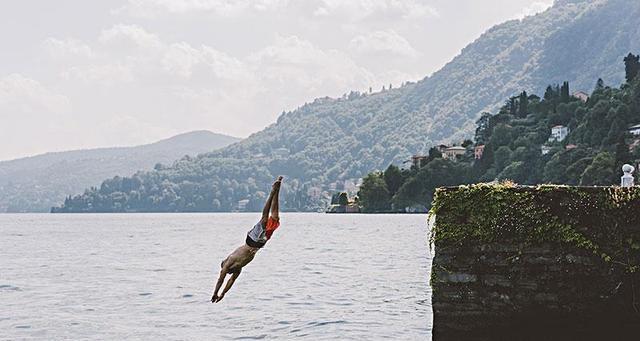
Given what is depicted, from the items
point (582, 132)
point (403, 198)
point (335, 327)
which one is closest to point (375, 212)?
point (403, 198)

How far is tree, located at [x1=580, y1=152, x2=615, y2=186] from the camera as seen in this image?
114869mm

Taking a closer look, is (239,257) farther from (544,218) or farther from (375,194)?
(375,194)

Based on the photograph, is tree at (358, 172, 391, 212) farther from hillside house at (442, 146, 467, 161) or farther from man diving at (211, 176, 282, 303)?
man diving at (211, 176, 282, 303)

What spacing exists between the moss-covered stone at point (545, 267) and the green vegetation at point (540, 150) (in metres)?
98.7

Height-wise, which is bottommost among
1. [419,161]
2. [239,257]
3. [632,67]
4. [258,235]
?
[239,257]

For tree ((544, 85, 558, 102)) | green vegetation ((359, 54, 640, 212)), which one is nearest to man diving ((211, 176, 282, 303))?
green vegetation ((359, 54, 640, 212))

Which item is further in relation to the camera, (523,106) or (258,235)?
(523,106)

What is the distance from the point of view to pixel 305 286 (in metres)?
36.2

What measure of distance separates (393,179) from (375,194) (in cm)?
675

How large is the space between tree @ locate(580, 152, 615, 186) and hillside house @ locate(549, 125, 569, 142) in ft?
108

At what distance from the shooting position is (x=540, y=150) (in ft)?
514

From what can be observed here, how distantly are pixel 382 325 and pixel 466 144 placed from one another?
16874 cm

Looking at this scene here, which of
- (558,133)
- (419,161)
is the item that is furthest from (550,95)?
(419,161)

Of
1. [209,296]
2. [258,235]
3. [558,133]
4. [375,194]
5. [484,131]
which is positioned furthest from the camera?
[375,194]
